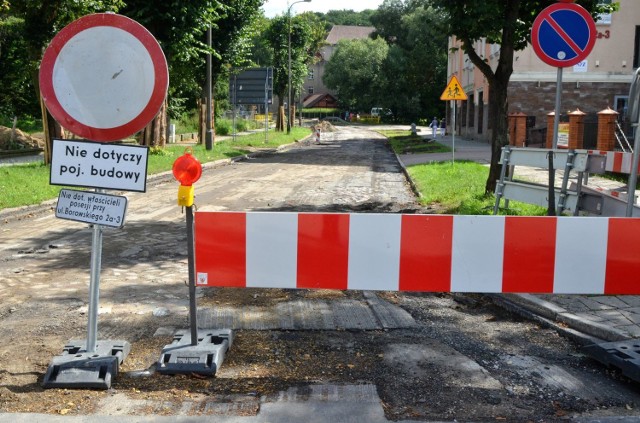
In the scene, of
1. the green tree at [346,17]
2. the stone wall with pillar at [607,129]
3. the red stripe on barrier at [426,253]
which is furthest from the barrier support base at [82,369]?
the green tree at [346,17]

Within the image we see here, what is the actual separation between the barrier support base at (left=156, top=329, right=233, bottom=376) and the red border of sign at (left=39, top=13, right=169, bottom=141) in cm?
143

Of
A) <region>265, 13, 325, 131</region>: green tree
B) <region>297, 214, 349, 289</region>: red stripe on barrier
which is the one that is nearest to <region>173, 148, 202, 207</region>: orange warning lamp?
<region>297, 214, 349, 289</region>: red stripe on barrier

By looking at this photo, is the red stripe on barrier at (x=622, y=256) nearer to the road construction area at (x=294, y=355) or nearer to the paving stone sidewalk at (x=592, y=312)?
the paving stone sidewalk at (x=592, y=312)

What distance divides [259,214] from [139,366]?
1288mm

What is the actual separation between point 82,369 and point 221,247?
118 cm

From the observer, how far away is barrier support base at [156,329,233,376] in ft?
15.1

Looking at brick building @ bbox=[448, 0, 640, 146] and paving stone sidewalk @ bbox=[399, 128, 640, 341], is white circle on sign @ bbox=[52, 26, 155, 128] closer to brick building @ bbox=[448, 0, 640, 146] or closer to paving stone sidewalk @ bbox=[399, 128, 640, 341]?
paving stone sidewalk @ bbox=[399, 128, 640, 341]

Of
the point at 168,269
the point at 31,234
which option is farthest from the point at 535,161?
the point at 31,234

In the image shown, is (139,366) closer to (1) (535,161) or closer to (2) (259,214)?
(2) (259,214)

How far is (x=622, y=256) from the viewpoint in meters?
5.00

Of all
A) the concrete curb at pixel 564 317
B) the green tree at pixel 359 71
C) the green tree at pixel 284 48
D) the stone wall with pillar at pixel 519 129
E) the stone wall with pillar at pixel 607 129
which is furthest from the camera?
the green tree at pixel 359 71

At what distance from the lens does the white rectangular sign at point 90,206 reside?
15.0 ft

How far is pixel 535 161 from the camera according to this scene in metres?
9.56

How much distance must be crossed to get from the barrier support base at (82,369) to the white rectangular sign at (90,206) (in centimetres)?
84
